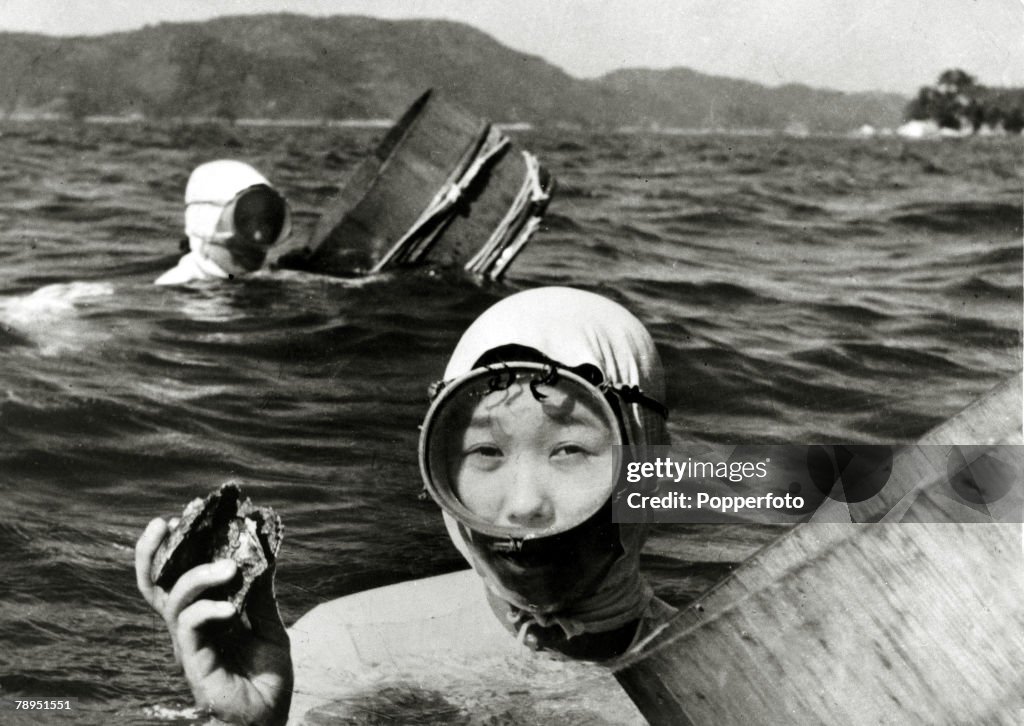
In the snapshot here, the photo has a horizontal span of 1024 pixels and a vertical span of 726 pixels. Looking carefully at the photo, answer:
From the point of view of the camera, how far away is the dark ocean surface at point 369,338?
317cm

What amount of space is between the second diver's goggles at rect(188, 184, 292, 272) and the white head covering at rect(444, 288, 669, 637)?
3.68 feet

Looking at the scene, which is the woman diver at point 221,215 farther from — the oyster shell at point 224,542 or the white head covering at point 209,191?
the oyster shell at point 224,542

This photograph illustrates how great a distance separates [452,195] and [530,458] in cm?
104

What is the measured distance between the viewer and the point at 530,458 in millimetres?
2742

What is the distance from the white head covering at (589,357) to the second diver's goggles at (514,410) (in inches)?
1.2

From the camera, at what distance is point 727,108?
343 centimetres

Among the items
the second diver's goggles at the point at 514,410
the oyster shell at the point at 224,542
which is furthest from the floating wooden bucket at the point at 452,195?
the oyster shell at the point at 224,542

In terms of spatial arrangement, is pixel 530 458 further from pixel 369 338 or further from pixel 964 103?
pixel 964 103

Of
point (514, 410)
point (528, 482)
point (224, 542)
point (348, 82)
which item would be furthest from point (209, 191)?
point (528, 482)

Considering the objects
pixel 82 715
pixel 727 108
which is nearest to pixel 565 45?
pixel 727 108

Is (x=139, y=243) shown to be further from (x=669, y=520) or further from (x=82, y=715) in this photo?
(x=669, y=520)

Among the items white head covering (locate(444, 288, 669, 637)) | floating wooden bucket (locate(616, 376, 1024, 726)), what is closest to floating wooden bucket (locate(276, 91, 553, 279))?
white head covering (locate(444, 288, 669, 637))

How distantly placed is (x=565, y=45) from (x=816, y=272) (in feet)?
3.19

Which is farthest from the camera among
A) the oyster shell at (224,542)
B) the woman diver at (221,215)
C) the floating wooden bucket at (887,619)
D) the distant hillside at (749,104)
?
the woman diver at (221,215)
